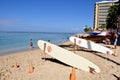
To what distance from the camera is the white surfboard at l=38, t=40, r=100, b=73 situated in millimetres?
11578

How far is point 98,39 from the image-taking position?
1320 inches

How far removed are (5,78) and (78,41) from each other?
11.6 meters

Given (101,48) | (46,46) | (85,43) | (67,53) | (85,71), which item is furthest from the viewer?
(85,43)

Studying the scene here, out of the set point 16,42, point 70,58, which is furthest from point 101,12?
point 70,58

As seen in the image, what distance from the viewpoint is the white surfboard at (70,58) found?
11.6m

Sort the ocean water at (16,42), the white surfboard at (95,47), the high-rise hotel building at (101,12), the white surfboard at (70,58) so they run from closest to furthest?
the white surfboard at (70,58), the white surfboard at (95,47), the ocean water at (16,42), the high-rise hotel building at (101,12)

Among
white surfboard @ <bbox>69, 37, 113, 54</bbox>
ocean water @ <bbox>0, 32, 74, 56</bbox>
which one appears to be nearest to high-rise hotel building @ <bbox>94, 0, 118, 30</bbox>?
ocean water @ <bbox>0, 32, 74, 56</bbox>

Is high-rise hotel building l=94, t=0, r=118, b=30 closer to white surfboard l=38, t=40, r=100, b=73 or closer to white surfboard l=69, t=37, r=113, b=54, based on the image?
white surfboard l=69, t=37, r=113, b=54

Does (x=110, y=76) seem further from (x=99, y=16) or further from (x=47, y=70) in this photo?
(x=99, y=16)

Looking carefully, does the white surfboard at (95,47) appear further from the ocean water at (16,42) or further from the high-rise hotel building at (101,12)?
the high-rise hotel building at (101,12)

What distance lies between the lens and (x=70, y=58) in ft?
41.1

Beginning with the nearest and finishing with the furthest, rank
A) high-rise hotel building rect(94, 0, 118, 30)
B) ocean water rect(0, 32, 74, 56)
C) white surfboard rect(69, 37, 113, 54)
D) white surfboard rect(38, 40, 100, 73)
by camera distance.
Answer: white surfboard rect(38, 40, 100, 73) < white surfboard rect(69, 37, 113, 54) < ocean water rect(0, 32, 74, 56) < high-rise hotel building rect(94, 0, 118, 30)

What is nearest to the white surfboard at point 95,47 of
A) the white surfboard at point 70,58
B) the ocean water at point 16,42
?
the white surfboard at point 70,58

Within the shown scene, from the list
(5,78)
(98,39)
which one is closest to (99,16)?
(98,39)
